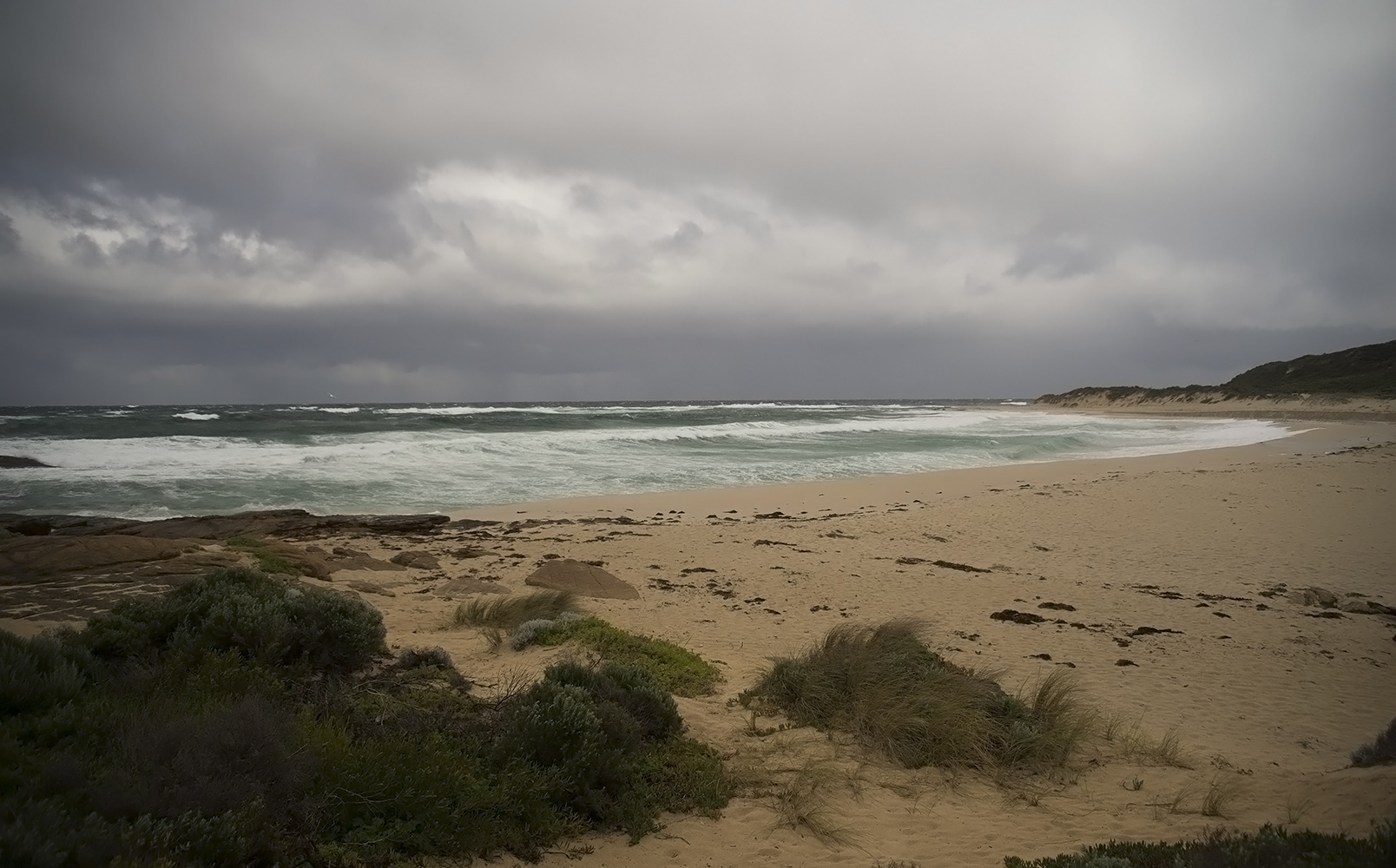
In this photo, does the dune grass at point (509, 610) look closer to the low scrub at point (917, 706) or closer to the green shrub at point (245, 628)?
the green shrub at point (245, 628)

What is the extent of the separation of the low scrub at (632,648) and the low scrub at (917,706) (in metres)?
0.50

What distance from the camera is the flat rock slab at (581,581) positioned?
32.2ft

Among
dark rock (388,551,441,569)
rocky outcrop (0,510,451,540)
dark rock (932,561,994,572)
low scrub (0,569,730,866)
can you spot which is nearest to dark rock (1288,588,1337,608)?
dark rock (932,561,994,572)

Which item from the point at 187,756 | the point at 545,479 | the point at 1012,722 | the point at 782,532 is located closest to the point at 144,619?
the point at 187,756

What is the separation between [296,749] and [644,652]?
376 cm

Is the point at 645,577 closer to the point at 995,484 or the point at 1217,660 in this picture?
the point at 1217,660

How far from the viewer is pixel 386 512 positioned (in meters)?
16.4

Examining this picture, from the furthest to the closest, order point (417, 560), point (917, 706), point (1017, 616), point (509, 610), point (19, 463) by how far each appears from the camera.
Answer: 1. point (19, 463)
2. point (417, 560)
3. point (1017, 616)
4. point (509, 610)
5. point (917, 706)

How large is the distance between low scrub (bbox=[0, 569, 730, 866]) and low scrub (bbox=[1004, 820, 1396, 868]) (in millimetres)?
2026

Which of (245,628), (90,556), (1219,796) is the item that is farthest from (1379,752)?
(90,556)

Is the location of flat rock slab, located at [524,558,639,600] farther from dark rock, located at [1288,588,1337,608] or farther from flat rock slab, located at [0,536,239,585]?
dark rock, located at [1288,588,1337,608]

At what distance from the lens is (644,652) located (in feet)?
22.2

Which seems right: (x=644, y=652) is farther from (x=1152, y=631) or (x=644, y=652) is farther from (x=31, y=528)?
(x=31, y=528)

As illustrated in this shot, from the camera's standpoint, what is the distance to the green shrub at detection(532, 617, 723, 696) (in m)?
6.23
